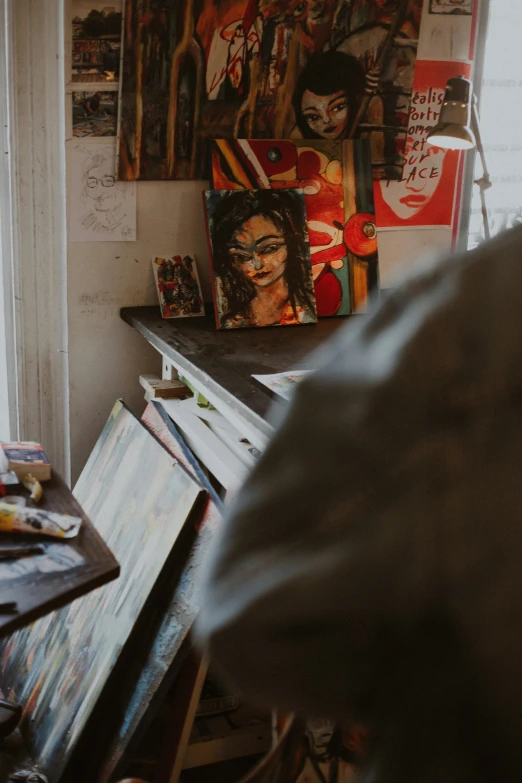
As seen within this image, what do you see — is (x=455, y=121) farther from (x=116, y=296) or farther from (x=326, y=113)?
(x=116, y=296)

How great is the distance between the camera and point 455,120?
6.93ft

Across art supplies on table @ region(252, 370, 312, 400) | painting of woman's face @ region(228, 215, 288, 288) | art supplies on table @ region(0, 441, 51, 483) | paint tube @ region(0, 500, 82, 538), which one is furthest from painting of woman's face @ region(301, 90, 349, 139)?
paint tube @ region(0, 500, 82, 538)

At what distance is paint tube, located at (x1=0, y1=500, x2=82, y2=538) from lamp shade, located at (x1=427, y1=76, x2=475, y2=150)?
4.64 feet

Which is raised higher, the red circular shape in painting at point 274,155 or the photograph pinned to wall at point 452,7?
the photograph pinned to wall at point 452,7

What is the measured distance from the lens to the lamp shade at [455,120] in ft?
6.92

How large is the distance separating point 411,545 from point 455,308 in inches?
3.8

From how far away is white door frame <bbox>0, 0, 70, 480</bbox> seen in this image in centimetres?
203

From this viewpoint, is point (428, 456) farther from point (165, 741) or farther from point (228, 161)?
point (228, 161)

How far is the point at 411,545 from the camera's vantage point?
0.31 m

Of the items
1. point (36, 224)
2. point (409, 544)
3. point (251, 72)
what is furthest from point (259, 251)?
point (409, 544)

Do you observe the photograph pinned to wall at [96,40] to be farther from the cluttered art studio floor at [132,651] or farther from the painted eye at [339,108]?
the cluttered art studio floor at [132,651]

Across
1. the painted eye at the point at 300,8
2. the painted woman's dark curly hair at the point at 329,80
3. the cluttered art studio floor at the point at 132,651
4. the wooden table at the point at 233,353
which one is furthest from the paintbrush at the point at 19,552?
the painted eye at the point at 300,8

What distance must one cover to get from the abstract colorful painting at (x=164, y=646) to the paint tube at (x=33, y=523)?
30 cm

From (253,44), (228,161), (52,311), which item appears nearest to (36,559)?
(52,311)
